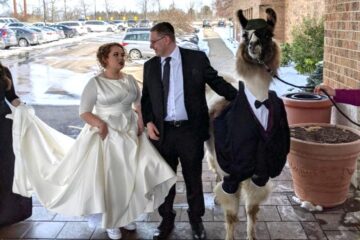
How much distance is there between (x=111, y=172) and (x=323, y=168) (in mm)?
1979

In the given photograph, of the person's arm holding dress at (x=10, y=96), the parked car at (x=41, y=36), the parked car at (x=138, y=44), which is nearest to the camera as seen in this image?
the person's arm holding dress at (x=10, y=96)

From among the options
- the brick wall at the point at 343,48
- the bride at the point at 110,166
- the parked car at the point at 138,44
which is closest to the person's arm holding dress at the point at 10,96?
the bride at the point at 110,166

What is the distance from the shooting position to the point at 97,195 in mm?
3607

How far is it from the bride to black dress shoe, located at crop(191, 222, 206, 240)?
0.37 meters

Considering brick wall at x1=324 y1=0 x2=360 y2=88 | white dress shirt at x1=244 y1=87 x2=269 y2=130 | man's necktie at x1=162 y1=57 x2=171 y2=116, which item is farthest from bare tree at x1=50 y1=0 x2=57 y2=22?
white dress shirt at x1=244 y1=87 x2=269 y2=130

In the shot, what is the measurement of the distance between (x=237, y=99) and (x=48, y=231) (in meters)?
2.12

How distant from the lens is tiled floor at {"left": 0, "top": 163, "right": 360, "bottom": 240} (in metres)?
3.91

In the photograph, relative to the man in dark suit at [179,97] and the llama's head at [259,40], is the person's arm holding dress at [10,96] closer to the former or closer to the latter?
the man in dark suit at [179,97]

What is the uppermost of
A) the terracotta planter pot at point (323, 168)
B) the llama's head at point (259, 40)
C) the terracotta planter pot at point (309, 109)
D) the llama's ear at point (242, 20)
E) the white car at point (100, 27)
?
the white car at point (100, 27)

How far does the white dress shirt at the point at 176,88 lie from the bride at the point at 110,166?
400 millimetres

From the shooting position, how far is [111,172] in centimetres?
369

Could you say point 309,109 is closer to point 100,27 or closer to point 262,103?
point 262,103

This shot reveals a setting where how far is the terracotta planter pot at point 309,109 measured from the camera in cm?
518

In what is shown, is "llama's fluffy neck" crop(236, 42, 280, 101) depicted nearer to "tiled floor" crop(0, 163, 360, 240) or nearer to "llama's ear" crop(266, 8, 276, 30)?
"llama's ear" crop(266, 8, 276, 30)
